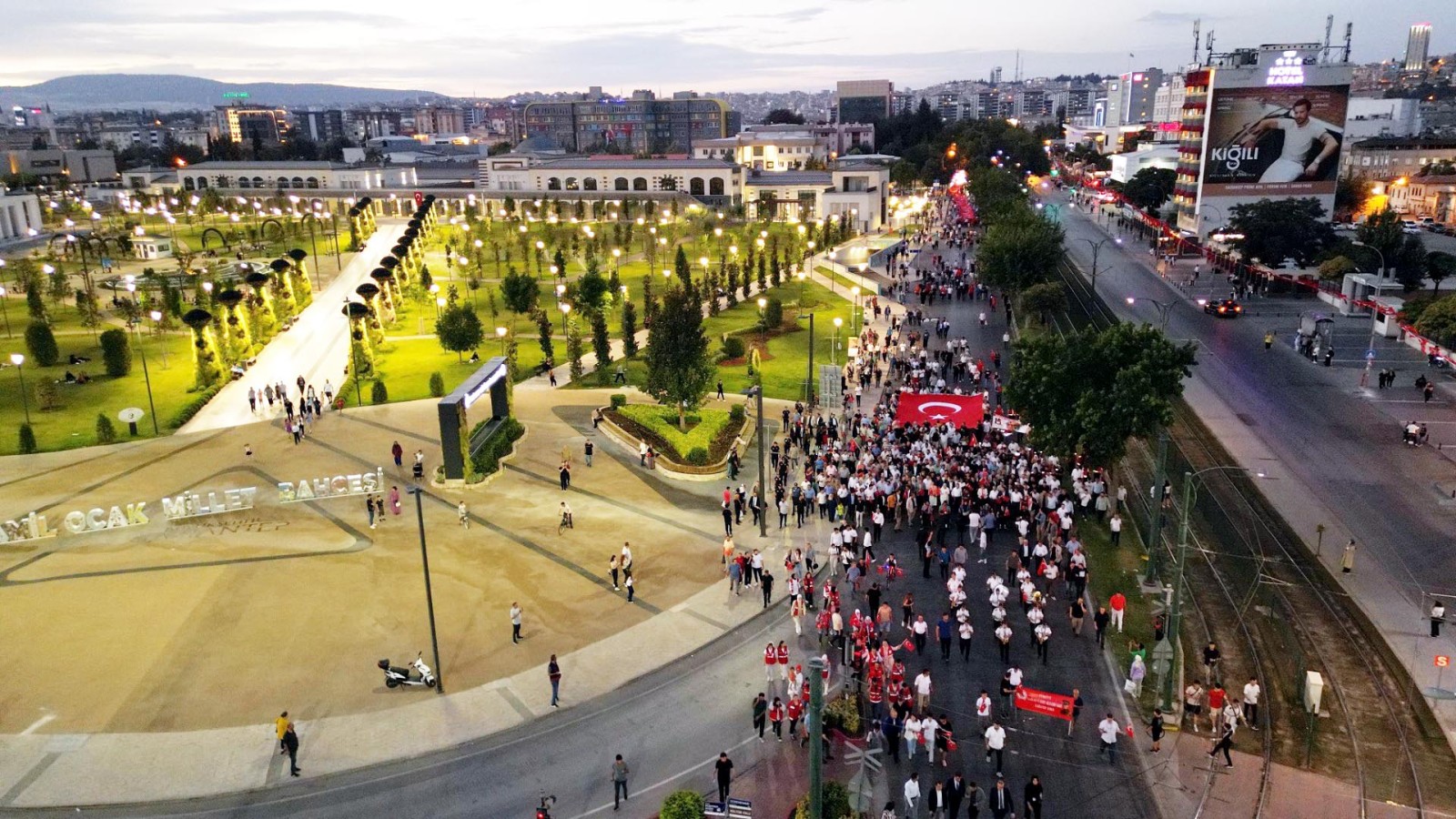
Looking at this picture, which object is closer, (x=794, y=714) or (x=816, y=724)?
(x=816, y=724)

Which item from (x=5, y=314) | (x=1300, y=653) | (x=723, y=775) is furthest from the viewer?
(x=5, y=314)

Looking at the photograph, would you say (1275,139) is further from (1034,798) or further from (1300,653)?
(1034,798)

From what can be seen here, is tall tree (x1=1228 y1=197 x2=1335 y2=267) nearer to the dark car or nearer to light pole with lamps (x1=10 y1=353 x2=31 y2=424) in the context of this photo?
the dark car

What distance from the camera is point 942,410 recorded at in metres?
34.8

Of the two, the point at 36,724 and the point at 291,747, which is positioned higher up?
the point at 291,747

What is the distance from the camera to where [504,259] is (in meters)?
86.5

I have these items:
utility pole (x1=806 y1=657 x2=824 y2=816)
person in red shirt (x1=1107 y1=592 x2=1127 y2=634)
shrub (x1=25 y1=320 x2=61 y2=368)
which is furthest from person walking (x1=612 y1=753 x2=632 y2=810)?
shrub (x1=25 y1=320 x2=61 y2=368)

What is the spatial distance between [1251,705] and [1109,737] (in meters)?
3.63

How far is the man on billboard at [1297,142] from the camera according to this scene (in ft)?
268

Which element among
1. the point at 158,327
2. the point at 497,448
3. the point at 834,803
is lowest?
the point at 497,448

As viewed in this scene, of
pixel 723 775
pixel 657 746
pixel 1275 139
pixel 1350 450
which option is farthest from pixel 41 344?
pixel 1275 139

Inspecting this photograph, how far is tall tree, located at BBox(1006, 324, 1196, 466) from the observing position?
91.2 feet

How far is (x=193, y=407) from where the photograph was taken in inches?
1641

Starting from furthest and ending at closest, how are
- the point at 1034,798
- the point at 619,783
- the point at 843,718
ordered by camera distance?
the point at 843,718 < the point at 619,783 < the point at 1034,798
